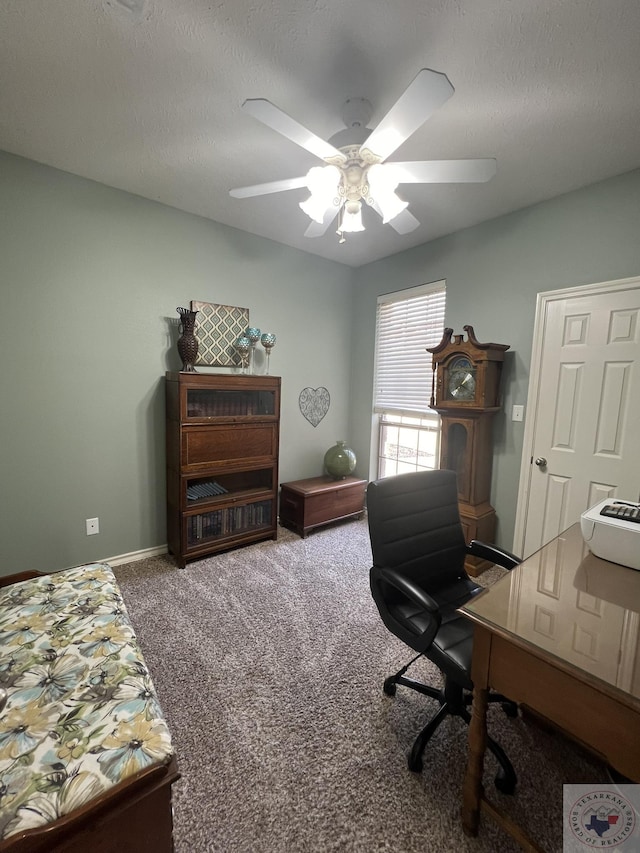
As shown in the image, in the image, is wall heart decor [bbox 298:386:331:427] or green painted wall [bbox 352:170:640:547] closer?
green painted wall [bbox 352:170:640:547]

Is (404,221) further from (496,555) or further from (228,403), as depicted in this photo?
(228,403)

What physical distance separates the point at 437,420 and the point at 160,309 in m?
2.62

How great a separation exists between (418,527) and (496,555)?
0.36 m

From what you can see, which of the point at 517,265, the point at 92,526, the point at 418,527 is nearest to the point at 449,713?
the point at 418,527

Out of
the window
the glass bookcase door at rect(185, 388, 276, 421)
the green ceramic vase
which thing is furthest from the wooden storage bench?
the glass bookcase door at rect(185, 388, 276, 421)

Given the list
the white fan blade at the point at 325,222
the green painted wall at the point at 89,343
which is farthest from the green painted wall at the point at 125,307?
the white fan blade at the point at 325,222

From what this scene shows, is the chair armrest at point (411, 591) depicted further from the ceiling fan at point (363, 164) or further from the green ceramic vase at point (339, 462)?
the green ceramic vase at point (339, 462)

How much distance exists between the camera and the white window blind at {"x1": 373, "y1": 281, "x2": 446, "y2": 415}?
11.0 feet

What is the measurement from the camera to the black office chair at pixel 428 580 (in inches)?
50.2

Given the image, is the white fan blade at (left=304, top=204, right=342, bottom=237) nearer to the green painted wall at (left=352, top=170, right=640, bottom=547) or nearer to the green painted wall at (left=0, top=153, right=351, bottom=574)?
the green painted wall at (left=0, top=153, right=351, bottom=574)

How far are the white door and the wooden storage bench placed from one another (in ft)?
4.90

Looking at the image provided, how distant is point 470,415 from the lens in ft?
8.97

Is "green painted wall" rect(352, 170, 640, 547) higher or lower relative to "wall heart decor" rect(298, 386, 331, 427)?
higher

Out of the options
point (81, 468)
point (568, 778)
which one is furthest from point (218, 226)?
point (568, 778)
